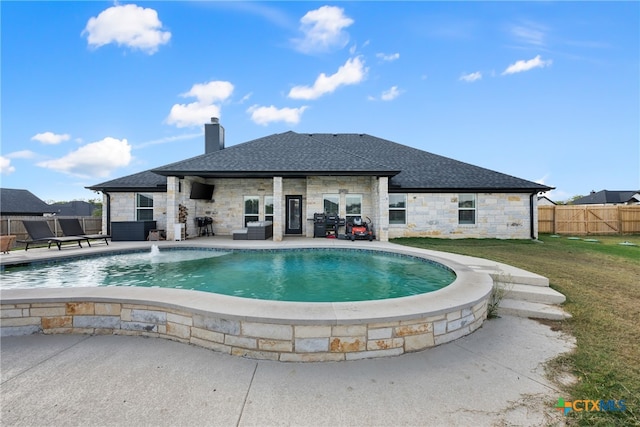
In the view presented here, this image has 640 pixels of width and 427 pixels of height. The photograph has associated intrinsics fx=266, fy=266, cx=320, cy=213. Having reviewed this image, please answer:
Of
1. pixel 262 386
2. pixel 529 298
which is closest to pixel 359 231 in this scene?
pixel 529 298

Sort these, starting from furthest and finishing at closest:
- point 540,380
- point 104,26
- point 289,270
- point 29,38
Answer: point 29,38 → point 104,26 → point 289,270 → point 540,380

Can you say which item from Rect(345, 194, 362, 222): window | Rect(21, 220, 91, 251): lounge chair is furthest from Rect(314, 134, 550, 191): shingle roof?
Rect(21, 220, 91, 251): lounge chair

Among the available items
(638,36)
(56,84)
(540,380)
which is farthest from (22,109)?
(638,36)

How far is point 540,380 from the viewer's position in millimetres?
2369

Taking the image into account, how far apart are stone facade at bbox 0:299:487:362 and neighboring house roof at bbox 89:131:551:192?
27.2 feet

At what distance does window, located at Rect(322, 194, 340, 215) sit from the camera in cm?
1282

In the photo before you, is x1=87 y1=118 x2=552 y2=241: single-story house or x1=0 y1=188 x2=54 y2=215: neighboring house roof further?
x1=0 y1=188 x2=54 y2=215: neighboring house roof

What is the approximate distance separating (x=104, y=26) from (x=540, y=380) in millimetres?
14269

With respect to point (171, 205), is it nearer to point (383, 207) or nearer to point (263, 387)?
point (383, 207)

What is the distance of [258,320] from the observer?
2.63 metres

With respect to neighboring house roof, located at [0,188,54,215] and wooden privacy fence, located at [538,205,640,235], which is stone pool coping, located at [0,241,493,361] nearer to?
wooden privacy fence, located at [538,205,640,235]

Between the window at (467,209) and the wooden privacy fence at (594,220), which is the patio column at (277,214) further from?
the wooden privacy fence at (594,220)

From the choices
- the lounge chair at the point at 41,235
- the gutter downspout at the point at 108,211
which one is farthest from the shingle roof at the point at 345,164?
the gutter downspout at the point at 108,211

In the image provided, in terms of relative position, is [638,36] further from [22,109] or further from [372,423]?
[22,109]
